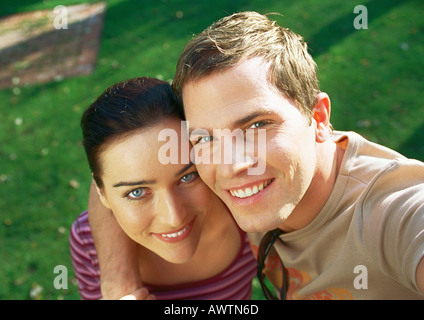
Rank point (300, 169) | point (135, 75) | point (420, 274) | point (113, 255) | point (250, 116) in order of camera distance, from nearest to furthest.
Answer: point (420, 274) → point (250, 116) → point (300, 169) → point (113, 255) → point (135, 75)

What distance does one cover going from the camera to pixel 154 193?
2324 millimetres

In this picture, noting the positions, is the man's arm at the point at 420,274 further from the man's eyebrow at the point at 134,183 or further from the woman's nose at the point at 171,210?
the man's eyebrow at the point at 134,183

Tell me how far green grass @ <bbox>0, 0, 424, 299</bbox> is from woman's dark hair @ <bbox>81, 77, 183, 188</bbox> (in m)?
2.26

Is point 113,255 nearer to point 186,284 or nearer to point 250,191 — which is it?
point 186,284

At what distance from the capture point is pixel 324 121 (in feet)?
7.85

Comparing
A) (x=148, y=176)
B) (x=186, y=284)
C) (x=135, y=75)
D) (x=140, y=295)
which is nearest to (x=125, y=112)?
(x=148, y=176)

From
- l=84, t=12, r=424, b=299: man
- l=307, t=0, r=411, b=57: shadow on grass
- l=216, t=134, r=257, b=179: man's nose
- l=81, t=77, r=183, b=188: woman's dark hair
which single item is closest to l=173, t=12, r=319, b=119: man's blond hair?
l=84, t=12, r=424, b=299: man

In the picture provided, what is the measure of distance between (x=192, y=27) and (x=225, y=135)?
6.23 meters

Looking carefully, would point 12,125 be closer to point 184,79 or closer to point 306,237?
point 184,79

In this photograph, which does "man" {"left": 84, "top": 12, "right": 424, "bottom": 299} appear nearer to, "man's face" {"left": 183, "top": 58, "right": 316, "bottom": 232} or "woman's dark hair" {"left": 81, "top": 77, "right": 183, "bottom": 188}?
"man's face" {"left": 183, "top": 58, "right": 316, "bottom": 232}

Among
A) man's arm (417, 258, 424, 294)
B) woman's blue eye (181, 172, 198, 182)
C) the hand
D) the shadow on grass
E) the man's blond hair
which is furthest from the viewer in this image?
the shadow on grass

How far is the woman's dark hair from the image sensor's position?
90.4 inches

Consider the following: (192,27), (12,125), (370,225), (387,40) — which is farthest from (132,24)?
(370,225)

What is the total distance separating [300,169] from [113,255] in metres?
1.33
